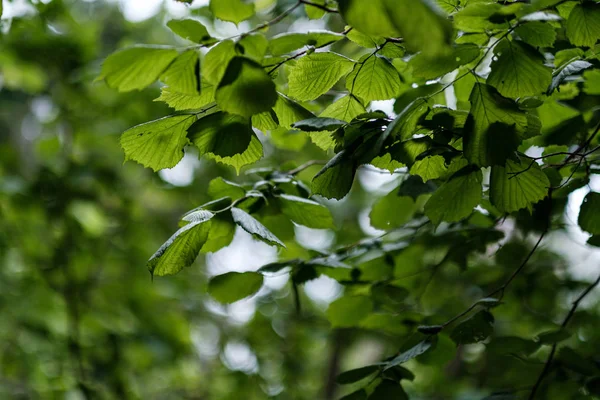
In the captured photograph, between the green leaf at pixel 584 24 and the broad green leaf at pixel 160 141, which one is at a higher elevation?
the green leaf at pixel 584 24

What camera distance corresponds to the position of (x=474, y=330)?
0.87 metres

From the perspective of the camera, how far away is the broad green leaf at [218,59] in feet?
1.87

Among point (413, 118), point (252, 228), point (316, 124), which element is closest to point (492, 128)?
point (413, 118)

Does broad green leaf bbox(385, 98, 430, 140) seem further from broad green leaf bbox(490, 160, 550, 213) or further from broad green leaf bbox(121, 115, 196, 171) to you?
broad green leaf bbox(121, 115, 196, 171)

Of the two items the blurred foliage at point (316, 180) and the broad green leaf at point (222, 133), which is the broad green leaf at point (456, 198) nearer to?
the blurred foliage at point (316, 180)

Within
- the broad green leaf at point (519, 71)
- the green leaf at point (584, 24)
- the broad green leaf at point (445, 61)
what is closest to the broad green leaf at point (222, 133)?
the broad green leaf at point (445, 61)

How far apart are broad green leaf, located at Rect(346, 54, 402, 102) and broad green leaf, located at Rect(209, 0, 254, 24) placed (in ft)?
0.66

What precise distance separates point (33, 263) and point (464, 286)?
1924 mm

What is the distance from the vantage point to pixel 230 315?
3305mm

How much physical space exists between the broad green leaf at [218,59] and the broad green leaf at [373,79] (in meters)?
0.22

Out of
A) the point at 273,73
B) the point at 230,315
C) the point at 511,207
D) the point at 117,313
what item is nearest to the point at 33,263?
the point at 117,313

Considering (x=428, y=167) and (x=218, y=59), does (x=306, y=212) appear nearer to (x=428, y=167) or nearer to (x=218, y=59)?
(x=428, y=167)

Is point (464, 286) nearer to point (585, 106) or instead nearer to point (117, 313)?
point (585, 106)

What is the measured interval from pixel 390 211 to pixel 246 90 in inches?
23.6
